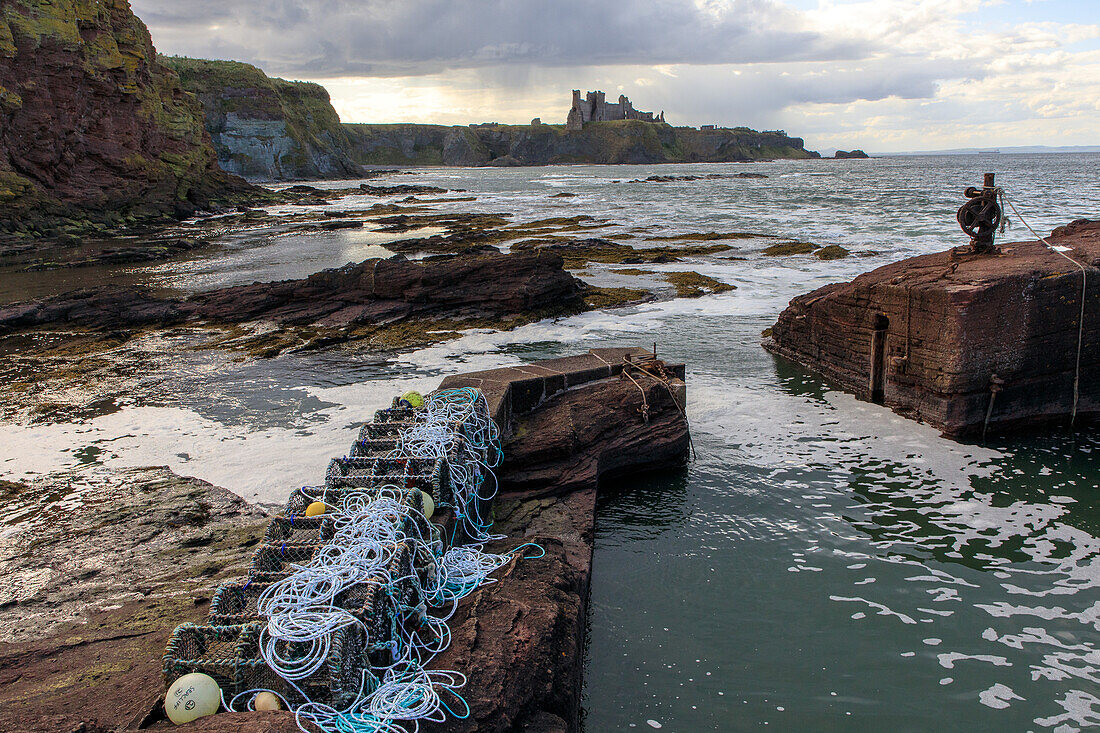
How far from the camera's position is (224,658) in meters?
3.66

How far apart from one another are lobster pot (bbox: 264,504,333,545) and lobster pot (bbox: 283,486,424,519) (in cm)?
25

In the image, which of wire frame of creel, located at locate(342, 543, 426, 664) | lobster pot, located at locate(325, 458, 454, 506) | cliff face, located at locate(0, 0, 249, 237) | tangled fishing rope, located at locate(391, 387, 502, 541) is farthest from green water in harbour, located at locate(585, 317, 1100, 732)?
cliff face, located at locate(0, 0, 249, 237)

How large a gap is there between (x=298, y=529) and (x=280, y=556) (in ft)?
1.11

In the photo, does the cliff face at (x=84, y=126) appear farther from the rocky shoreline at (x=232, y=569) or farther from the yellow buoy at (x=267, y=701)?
the yellow buoy at (x=267, y=701)

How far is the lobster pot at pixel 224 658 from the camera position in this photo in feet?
11.7

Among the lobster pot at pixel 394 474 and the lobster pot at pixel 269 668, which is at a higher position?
the lobster pot at pixel 394 474

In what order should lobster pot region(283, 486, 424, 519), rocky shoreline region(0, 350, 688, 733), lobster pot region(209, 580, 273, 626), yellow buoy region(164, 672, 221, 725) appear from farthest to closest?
lobster pot region(283, 486, 424, 519)
lobster pot region(209, 580, 273, 626)
rocky shoreline region(0, 350, 688, 733)
yellow buoy region(164, 672, 221, 725)

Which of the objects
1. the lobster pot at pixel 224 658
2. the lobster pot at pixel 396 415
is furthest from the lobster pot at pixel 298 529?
the lobster pot at pixel 396 415

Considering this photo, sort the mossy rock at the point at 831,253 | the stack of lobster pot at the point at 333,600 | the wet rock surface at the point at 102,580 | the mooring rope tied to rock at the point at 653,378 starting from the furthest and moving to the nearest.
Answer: the mossy rock at the point at 831,253 → the mooring rope tied to rock at the point at 653,378 → the wet rock surface at the point at 102,580 → the stack of lobster pot at the point at 333,600

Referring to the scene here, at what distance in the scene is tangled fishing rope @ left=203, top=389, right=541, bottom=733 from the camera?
138 inches

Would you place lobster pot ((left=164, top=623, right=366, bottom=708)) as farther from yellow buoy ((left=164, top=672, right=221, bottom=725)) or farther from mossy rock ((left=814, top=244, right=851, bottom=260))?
mossy rock ((left=814, top=244, right=851, bottom=260))

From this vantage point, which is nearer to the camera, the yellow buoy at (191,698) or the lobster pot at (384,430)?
the yellow buoy at (191,698)

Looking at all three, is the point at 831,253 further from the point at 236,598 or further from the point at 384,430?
the point at 236,598

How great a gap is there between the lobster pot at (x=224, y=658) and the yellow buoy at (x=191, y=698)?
88 mm
